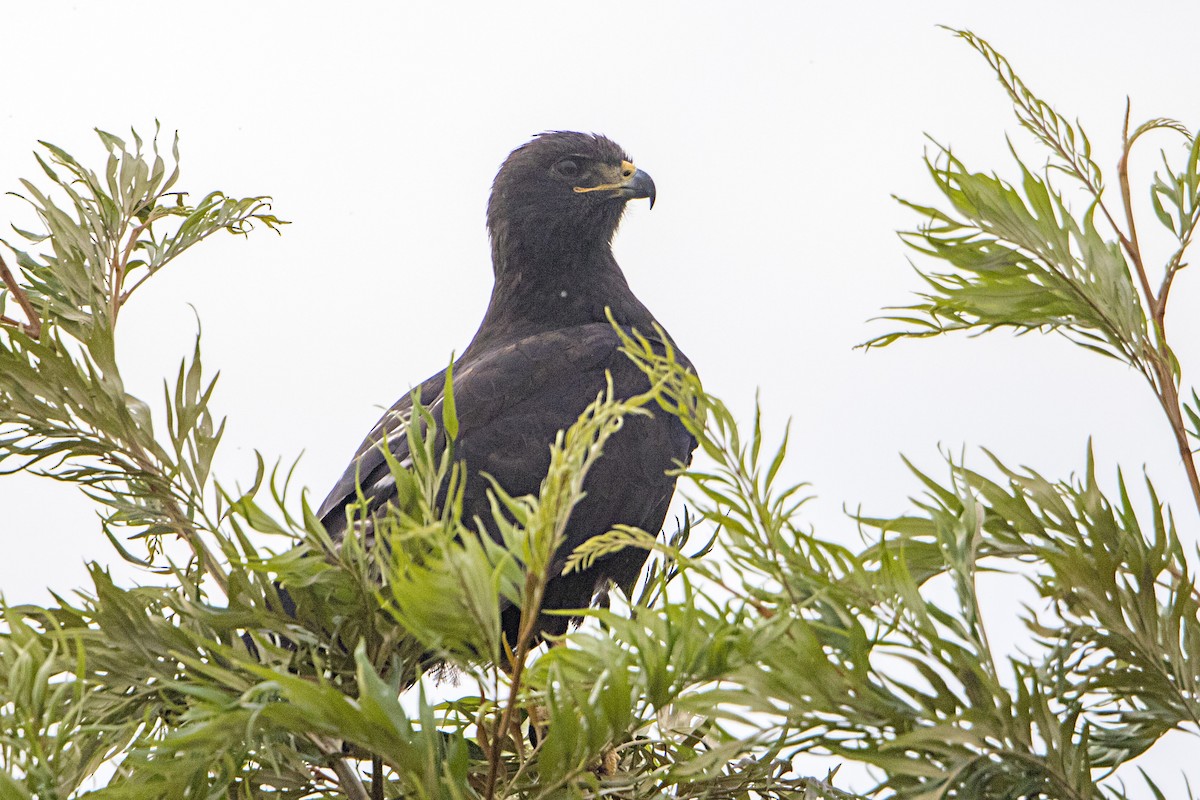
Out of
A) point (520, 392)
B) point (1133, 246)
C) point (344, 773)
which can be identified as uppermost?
point (1133, 246)

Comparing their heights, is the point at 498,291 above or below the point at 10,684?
above

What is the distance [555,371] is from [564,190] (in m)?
1.30

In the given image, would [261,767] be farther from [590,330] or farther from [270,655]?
[590,330]

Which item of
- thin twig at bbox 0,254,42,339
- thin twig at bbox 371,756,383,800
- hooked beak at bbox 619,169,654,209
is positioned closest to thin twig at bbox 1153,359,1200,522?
thin twig at bbox 371,756,383,800

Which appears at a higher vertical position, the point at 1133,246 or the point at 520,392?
the point at 1133,246

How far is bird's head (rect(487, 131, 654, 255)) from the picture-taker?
526cm

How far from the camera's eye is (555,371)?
4.27 meters

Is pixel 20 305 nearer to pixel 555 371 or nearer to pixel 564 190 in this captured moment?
pixel 555 371

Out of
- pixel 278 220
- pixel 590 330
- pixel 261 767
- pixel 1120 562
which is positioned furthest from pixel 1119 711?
pixel 590 330

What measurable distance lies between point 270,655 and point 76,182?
5.19ft

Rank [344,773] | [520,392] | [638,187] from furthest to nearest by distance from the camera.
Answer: [638,187]
[520,392]
[344,773]

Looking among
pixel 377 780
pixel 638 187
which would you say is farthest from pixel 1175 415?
pixel 638 187

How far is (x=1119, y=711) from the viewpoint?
6.14 feet

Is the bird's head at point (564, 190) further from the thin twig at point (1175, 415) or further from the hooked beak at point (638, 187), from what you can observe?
the thin twig at point (1175, 415)
